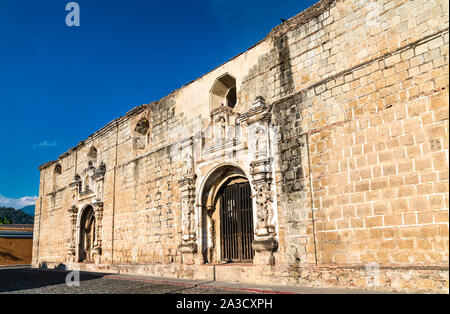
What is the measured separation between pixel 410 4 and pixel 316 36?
200 cm

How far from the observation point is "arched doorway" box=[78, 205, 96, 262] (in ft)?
55.6

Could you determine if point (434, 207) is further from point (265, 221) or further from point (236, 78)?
point (236, 78)

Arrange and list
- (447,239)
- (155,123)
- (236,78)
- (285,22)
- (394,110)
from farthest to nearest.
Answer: (155,123) → (236,78) → (285,22) → (394,110) → (447,239)

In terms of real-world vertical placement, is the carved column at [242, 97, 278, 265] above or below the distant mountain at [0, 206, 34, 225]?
below

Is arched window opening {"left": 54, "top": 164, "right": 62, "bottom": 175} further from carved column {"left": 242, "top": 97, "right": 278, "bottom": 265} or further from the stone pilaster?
carved column {"left": 242, "top": 97, "right": 278, "bottom": 265}

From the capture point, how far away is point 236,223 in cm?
1027

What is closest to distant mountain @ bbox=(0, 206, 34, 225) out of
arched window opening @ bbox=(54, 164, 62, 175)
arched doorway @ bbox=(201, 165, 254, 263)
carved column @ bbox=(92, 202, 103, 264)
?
arched window opening @ bbox=(54, 164, 62, 175)

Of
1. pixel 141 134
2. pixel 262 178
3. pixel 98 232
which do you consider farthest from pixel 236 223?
pixel 98 232

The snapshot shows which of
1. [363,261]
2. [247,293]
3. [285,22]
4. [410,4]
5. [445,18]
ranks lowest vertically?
[247,293]

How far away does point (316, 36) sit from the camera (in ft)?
28.1

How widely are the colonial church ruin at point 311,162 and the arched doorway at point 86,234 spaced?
3796mm

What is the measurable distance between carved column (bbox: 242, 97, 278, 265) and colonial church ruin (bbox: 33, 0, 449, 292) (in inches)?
1.0

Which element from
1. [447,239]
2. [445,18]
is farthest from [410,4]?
[447,239]

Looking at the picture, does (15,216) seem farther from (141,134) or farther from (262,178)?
(262,178)
